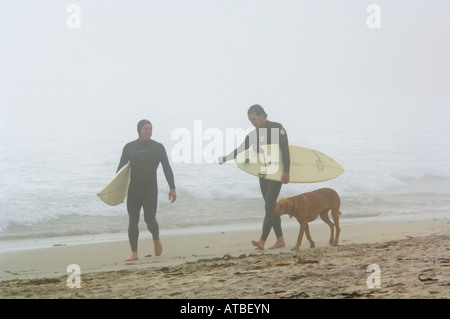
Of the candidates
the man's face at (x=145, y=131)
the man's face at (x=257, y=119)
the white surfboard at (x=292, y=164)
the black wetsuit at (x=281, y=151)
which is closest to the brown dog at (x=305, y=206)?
the black wetsuit at (x=281, y=151)

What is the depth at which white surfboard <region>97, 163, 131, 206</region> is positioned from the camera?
259 inches

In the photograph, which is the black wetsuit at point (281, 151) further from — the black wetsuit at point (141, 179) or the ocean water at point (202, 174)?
the ocean water at point (202, 174)

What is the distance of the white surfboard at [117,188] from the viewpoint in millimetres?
6578

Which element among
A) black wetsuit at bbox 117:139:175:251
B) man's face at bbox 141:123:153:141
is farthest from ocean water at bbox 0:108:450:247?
man's face at bbox 141:123:153:141

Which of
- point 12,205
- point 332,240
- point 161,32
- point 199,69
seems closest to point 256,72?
point 199,69

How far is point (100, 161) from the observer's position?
18625 millimetres

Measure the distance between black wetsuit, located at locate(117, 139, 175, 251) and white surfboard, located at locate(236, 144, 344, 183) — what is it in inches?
32.2

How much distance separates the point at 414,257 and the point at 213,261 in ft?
5.39

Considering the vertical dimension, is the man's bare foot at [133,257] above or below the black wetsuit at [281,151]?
below

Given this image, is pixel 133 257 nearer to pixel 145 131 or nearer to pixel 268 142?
pixel 145 131

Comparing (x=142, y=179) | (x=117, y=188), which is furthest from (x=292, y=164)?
(x=117, y=188)

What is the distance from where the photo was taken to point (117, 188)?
22.0 feet

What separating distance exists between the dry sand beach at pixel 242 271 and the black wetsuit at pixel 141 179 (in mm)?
387

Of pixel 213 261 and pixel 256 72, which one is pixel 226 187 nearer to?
pixel 213 261
